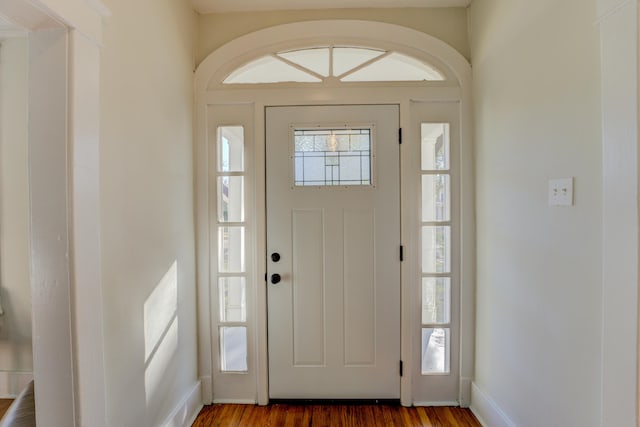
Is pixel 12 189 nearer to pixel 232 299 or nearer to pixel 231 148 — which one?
pixel 231 148

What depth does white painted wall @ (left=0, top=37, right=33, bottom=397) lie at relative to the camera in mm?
1947

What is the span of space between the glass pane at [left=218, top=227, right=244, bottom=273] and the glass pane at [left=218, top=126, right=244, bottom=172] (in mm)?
412

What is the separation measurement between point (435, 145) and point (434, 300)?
3.34 feet

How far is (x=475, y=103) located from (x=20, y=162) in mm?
2913

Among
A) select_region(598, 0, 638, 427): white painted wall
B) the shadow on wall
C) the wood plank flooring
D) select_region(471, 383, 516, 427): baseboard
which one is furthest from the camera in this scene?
the wood plank flooring

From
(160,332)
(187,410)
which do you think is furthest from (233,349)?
(160,332)

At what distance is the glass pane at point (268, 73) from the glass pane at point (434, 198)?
986 millimetres

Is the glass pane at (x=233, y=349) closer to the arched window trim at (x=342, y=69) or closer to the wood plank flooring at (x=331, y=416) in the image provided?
the wood plank flooring at (x=331, y=416)

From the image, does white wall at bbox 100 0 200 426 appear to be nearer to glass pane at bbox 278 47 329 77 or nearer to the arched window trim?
the arched window trim

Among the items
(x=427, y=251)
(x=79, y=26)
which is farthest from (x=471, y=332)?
(x=79, y=26)

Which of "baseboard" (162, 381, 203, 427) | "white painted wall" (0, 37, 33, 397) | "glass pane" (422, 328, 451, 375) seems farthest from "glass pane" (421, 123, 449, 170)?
"white painted wall" (0, 37, 33, 397)

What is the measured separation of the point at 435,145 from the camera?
200 cm

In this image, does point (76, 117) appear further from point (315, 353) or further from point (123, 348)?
point (315, 353)

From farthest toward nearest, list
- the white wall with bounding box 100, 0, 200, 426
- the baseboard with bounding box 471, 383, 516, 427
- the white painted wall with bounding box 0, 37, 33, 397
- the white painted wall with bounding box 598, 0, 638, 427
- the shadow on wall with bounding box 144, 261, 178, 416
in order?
the white painted wall with bounding box 0, 37, 33, 397
the baseboard with bounding box 471, 383, 516, 427
the shadow on wall with bounding box 144, 261, 178, 416
the white wall with bounding box 100, 0, 200, 426
the white painted wall with bounding box 598, 0, 638, 427
